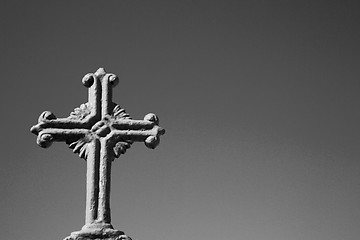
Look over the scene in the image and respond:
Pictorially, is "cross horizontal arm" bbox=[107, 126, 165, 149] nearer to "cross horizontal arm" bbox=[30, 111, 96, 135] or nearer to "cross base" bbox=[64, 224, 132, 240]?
"cross horizontal arm" bbox=[30, 111, 96, 135]

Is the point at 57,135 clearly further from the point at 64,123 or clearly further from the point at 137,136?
the point at 137,136

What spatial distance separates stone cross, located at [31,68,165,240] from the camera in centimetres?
290

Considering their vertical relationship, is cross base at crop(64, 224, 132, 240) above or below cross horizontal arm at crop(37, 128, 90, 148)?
below

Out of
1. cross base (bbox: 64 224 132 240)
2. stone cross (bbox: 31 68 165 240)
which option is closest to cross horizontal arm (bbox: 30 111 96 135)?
stone cross (bbox: 31 68 165 240)

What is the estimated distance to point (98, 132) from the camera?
9.64 feet

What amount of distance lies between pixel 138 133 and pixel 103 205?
11.6 inches

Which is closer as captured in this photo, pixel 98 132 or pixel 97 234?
pixel 97 234

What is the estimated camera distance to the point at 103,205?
2.85 metres

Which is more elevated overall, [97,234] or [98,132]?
[98,132]

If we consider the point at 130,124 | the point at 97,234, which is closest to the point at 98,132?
the point at 130,124

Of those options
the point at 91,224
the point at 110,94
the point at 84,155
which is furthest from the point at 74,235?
the point at 110,94

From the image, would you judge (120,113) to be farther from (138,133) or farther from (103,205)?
→ (103,205)

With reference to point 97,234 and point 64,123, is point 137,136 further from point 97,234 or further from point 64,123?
point 97,234

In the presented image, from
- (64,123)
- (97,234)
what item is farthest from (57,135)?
(97,234)
